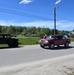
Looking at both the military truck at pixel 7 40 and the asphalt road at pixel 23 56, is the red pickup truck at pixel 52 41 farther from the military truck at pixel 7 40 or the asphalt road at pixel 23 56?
the asphalt road at pixel 23 56

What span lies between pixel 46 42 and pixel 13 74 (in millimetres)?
16288

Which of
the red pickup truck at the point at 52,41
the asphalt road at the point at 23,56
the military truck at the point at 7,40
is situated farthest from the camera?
the military truck at the point at 7,40

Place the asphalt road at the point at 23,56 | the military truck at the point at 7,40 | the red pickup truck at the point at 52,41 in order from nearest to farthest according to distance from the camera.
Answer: the asphalt road at the point at 23,56 < the red pickup truck at the point at 52,41 < the military truck at the point at 7,40

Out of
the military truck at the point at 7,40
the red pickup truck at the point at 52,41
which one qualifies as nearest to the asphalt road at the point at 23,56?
the red pickup truck at the point at 52,41

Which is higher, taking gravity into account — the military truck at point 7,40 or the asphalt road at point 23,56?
the military truck at point 7,40

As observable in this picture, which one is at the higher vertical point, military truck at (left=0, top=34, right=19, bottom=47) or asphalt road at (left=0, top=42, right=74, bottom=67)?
military truck at (left=0, top=34, right=19, bottom=47)

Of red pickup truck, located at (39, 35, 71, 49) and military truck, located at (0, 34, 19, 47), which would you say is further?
military truck, located at (0, 34, 19, 47)

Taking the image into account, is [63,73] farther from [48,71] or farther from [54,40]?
[54,40]

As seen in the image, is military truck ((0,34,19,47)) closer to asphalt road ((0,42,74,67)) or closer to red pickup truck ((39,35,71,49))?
A: red pickup truck ((39,35,71,49))

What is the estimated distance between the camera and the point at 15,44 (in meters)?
28.9

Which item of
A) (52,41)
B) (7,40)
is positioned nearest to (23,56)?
(52,41)

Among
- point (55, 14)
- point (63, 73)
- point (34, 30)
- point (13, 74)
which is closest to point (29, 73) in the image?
point (13, 74)

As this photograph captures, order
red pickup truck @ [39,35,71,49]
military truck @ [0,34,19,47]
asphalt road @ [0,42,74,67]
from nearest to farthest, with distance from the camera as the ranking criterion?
1. asphalt road @ [0,42,74,67]
2. red pickup truck @ [39,35,71,49]
3. military truck @ [0,34,19,47]

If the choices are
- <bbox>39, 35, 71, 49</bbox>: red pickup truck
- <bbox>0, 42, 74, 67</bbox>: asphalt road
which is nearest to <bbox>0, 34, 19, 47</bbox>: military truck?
<bbox>39, 35, 71, 49</bbox>: red pickup truck
